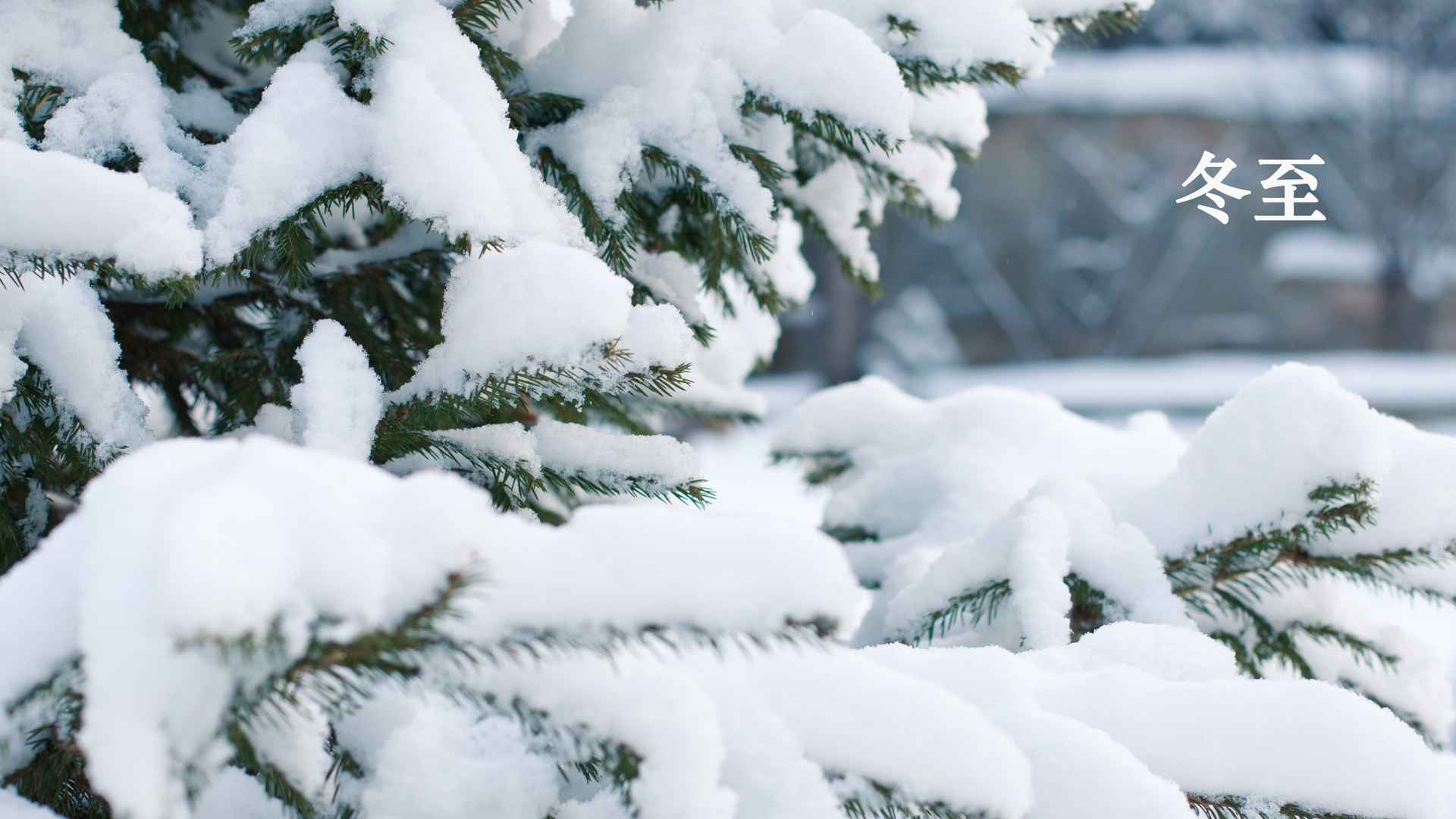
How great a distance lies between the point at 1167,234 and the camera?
8.80 meters

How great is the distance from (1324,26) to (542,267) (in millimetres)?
9557

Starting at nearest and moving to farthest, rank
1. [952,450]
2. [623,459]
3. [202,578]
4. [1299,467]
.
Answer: [202,578] → [623,459] → [1299,467] → [952,450]

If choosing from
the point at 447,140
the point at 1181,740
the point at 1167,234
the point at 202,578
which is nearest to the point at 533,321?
the point at 447,140

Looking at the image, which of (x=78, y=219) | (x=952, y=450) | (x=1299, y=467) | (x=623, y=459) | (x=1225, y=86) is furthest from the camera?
(x=1225, y=86)

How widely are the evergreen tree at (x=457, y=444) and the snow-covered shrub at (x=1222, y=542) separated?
0.20 meters

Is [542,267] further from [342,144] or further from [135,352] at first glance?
[135,352]

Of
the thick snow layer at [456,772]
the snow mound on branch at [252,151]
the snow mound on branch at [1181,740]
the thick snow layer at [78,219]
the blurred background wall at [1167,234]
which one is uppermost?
the blurred background wall at [1167,234]

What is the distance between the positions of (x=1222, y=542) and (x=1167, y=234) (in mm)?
8183

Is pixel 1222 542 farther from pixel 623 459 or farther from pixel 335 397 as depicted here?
pixel 335 397

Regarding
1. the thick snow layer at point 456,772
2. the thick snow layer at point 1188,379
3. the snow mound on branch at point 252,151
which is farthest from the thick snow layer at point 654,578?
the thick snow layer at point 1188,379

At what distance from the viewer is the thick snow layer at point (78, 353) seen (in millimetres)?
949

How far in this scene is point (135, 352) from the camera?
50.6 inches

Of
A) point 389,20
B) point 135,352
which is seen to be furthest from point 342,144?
point 135,352

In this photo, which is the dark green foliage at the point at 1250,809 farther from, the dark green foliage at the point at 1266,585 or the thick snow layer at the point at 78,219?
the thick snow layer at the point at 78,219
